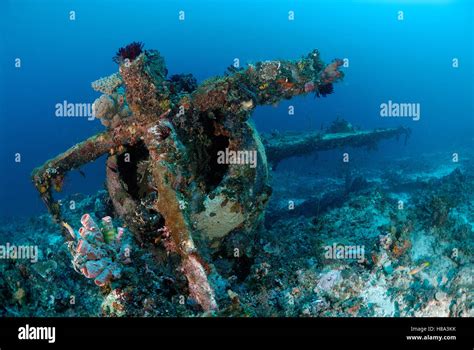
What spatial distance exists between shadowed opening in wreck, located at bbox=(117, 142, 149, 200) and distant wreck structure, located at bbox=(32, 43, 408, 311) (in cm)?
2

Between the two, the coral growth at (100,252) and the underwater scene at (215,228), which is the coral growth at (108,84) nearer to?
the underwater scene at (215,228)

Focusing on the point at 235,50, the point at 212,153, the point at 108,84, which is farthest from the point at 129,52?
the point at 235,50

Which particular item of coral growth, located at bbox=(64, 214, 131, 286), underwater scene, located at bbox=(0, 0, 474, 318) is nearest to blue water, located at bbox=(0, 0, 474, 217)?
underwater scene, located at bbox=(0, 0, 474, 318)

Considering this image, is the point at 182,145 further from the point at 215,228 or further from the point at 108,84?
the point at 108,84

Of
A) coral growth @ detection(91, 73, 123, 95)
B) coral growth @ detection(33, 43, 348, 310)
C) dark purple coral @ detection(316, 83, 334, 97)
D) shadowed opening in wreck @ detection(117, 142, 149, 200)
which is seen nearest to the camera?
coral growth @ detection(33, 43, 348, 310)

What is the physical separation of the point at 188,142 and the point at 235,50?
10781 centimetres

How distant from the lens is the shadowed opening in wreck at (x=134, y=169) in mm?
7590

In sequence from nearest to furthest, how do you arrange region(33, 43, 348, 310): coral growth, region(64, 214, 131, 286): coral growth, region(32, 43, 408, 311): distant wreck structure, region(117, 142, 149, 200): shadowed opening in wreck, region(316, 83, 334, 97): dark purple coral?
region(64, 214, 131, 286): coral growth < region(33, 43, 348, 310): coral growth < region(32, 43, 408, 311): distant wreck structure < region(316, 83, 334, 97): dark purple coral < region(117, 142, 149, 200): shadowed opening in wreck

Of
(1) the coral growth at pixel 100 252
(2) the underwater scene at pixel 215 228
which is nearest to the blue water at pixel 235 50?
(2) the underwater scene at pixel 215 228

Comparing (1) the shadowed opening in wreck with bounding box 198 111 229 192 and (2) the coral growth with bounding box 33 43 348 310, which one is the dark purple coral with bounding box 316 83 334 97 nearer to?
(2) the coral growth with bounding box 33 43 348 310

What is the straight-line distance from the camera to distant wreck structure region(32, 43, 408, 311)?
640 centimetres
